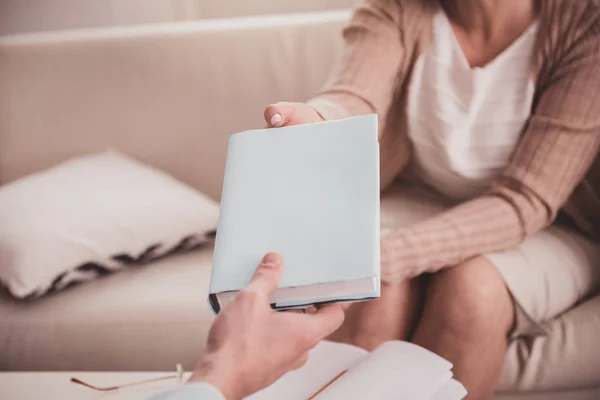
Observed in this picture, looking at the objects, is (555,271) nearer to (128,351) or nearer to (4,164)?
(128,351)

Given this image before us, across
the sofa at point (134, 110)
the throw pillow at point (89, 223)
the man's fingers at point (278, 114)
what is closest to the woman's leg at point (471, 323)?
A: the man's fingers at point (278, 114)

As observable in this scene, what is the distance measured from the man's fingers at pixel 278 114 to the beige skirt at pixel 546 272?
285 mm

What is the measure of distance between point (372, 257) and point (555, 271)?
1.66 feet

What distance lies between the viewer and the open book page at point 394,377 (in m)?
0.73

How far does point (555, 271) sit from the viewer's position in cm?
101

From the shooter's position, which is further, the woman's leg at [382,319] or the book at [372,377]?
the woman's leg at [382,319]

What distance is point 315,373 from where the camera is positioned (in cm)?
82

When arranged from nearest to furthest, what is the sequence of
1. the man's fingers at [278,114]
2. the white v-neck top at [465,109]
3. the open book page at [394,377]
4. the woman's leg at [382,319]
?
1. the open book page at [394,377]
2. the man's fingers at [278,114]
3. the woman's leg at [382,319]
4. the white v-neck top at [465,109]

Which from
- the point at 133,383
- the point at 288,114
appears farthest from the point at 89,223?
→ the point at 288,114

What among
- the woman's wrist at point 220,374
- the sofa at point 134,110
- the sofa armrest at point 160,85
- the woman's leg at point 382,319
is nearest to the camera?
the woman's wrist at point 220,374

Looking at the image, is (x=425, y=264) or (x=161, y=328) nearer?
(x=425, y=264)

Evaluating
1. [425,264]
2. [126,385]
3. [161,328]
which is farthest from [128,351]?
[425,264]

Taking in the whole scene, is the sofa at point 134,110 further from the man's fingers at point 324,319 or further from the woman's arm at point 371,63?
the man's fingers at point 324,319

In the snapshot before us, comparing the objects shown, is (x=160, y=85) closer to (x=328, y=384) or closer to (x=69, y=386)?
(x=69, y=386)
